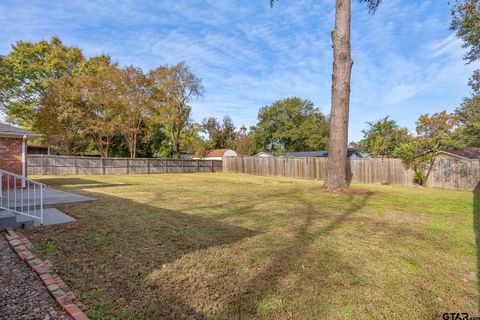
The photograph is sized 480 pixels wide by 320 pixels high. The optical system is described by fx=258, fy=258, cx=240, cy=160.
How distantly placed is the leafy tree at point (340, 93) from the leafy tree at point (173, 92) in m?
18.4

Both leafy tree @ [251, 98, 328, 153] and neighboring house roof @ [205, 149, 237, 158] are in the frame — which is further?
neighboring house roof @ [205, 149, 237, 158]

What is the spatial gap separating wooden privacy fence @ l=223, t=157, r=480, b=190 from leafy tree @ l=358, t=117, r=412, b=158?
1.44 meters

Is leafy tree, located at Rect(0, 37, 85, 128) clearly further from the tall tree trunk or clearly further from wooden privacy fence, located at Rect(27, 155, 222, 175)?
the tall tree trunk

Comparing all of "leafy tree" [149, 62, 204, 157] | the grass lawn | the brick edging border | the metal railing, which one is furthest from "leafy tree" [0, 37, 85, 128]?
the brick edging border

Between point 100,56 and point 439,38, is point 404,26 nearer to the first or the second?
point 439,38

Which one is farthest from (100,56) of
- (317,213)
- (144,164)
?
(317,213)

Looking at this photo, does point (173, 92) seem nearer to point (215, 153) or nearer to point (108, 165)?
point (108, 165)

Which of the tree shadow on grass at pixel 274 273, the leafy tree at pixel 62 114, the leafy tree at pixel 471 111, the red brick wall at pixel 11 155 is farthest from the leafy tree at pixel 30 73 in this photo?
the leafy tree at pixel 471 111

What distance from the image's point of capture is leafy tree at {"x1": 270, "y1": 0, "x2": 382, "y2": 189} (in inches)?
360

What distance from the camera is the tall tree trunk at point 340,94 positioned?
9.13m

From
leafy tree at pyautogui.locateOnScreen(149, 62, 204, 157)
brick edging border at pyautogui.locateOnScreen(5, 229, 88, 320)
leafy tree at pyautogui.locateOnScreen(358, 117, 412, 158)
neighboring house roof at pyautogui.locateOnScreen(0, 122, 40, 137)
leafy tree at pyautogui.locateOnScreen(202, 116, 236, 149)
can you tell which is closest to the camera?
brick edging border at pyautogui.locateOnScreen(5, 229, 88, 320)

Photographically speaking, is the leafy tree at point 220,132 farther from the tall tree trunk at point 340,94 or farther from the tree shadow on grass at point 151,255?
the tree shadow on grass at point 151,255

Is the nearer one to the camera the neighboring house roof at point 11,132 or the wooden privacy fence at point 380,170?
the neighboring house roof at point 11,132

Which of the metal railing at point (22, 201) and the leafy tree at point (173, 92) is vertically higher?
the leafy tree at point (173, 92)
